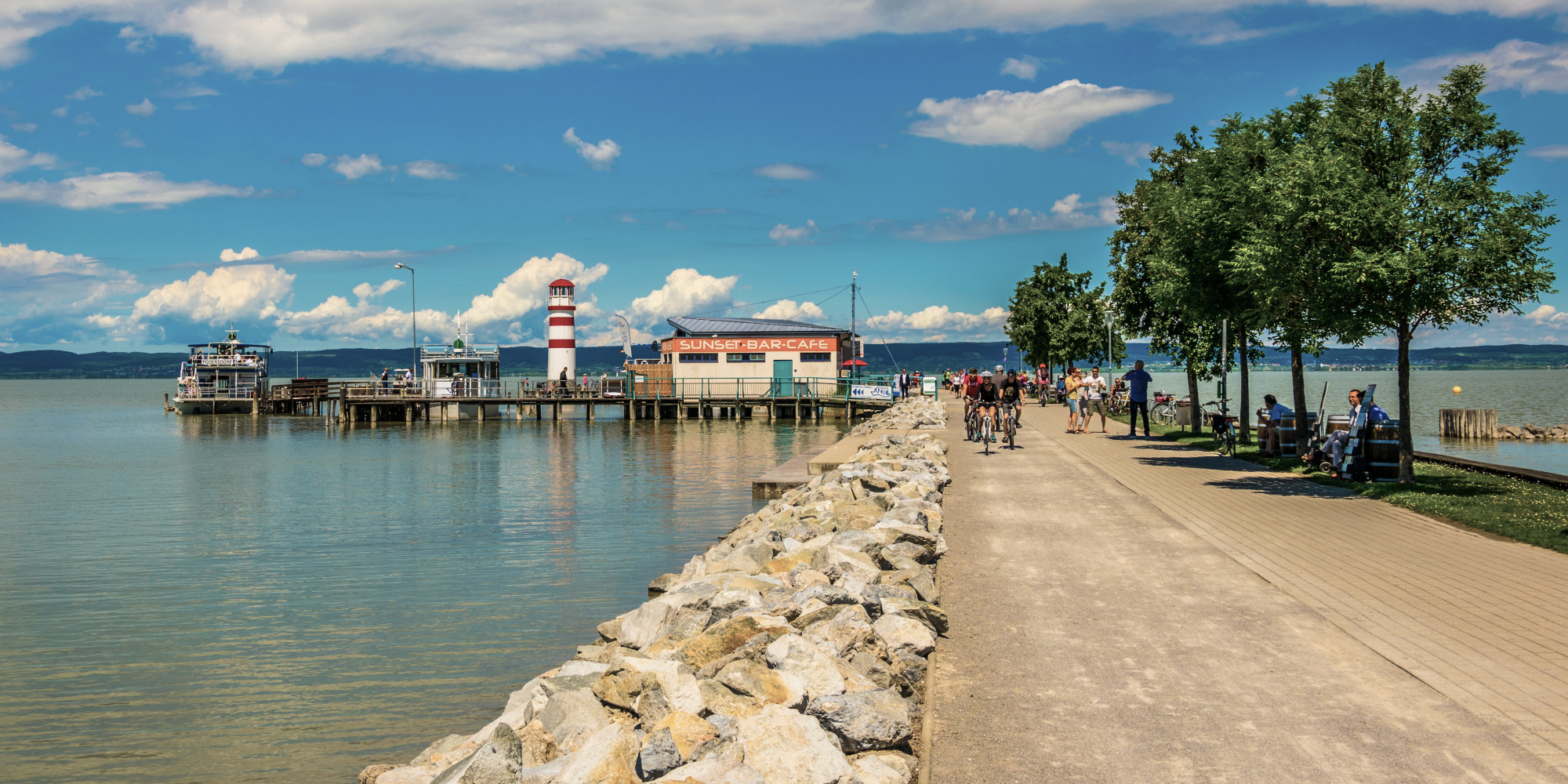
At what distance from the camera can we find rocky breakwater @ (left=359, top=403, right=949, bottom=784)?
189 inches

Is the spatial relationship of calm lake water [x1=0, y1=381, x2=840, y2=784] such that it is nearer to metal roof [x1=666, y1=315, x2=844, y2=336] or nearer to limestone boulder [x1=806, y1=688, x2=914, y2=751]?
limestone boulder [x1=806, y1=688, x2=914, y2=751]

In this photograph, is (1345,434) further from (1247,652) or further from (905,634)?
(905,634)

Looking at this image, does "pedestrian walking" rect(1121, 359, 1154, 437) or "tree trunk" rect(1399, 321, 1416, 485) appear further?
"pedestrian walking" rect(1121, 359, 1154, 437)

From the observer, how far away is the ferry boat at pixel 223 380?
73.3 m

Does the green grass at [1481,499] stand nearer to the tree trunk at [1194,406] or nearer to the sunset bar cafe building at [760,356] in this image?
the tree trunk at [1194,406]

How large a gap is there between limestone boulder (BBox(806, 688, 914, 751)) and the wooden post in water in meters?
44.1

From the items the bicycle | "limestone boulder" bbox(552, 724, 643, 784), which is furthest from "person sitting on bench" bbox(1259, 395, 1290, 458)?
"limestone boulder" bbox(552, 724, 643, 784)

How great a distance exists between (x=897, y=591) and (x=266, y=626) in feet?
27.8

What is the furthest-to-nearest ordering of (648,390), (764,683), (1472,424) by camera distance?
(648,390) < (1472,424) < (764,683)

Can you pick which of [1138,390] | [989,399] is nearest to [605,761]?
[989,399]

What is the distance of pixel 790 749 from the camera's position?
479 centimetres

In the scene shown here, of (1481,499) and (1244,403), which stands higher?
(1244,403)

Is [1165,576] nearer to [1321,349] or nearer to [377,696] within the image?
[377,696]

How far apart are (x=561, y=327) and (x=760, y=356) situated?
48.1 feet
